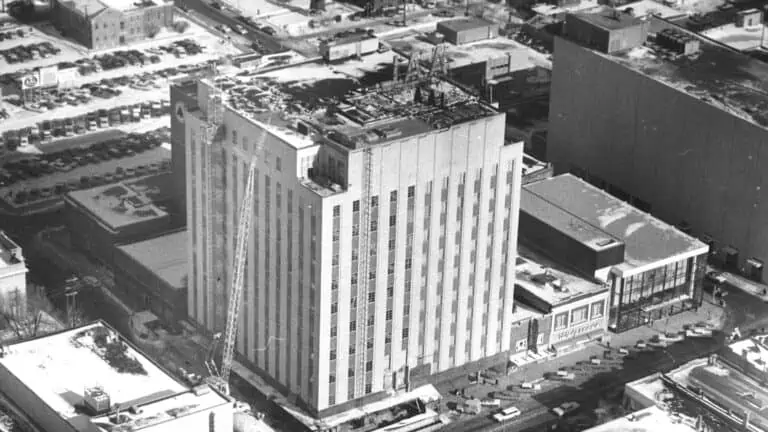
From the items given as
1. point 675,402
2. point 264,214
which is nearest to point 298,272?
point 264,214

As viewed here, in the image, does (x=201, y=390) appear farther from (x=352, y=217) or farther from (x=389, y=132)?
(x=389, y=132)

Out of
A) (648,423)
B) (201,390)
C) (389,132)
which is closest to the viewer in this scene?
(201,390)

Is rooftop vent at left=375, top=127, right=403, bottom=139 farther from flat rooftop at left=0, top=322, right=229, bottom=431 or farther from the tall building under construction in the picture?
flat rooftop at left=0, top=322, right=229, bottom=431

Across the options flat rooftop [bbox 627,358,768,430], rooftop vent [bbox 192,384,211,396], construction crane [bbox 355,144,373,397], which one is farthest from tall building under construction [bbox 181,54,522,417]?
flat rooftop [bbox 627,358,768,430]

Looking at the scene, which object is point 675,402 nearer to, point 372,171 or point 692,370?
point 692,370

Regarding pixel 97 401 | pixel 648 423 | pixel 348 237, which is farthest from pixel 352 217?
pixel 648 423

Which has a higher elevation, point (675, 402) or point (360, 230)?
point (360, 230)

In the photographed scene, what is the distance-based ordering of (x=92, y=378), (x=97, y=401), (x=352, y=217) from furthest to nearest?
(x=352, y=217) < (x=92, y=378) < (x=97, y=401)
